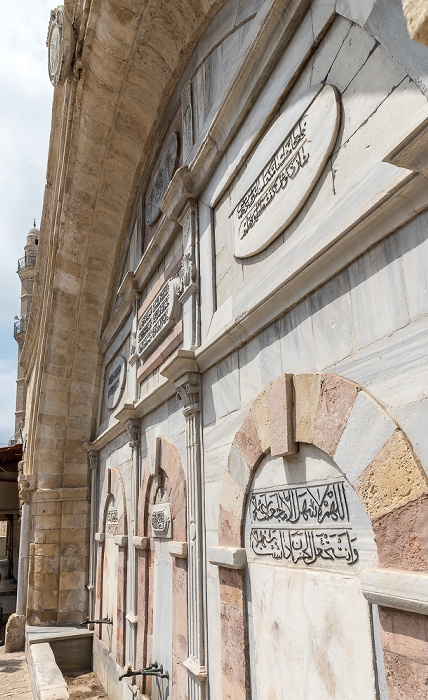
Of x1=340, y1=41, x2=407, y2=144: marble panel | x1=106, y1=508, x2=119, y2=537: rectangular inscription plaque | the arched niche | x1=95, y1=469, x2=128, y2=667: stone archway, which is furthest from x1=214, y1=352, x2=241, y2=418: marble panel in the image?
x1=106, y1=508, x2=119, y2=537: rectangular inscription plaque

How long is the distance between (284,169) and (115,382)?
4799mm

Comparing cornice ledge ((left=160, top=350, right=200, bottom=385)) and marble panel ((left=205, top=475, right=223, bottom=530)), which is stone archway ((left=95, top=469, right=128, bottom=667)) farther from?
cornice ledge ((left=160, top=350, right=200, bottom=385))

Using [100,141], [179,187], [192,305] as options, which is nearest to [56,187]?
[100,141]

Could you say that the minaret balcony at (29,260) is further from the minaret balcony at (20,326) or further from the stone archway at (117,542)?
the stone archway at (117,542)

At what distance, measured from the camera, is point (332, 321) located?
233 centimetres

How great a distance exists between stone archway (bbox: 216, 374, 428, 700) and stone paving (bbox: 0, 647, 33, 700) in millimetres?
4420

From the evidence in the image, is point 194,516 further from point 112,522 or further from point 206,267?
point 112,522

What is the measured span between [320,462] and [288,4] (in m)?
2.35

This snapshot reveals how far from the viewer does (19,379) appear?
26250mm

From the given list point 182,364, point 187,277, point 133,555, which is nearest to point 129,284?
point 187,277

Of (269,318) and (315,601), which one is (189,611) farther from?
(269,318)

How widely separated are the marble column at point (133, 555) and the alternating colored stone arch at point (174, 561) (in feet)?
0.55

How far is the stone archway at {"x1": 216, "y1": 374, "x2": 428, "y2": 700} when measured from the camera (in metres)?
1.77

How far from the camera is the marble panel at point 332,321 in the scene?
2.23m
